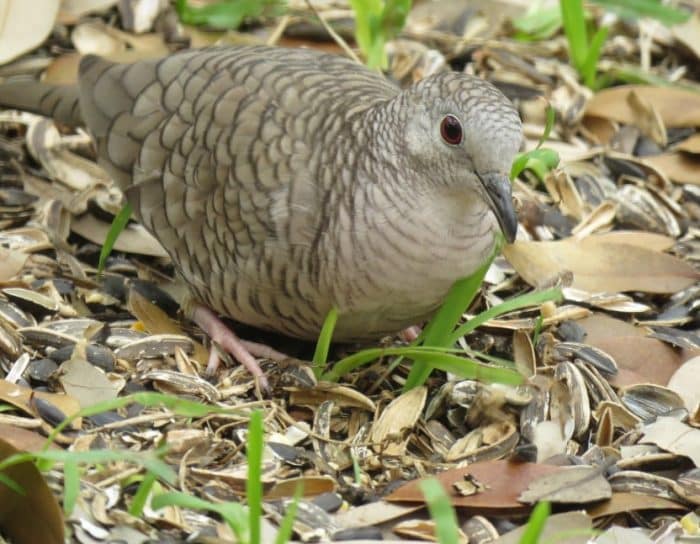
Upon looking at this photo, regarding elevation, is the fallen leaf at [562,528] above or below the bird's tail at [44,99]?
below

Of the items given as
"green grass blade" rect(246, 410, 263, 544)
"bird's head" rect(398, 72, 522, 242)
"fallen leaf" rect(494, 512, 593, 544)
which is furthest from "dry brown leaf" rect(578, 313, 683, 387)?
"green grass blade" rect(246, 410, 263, 544)

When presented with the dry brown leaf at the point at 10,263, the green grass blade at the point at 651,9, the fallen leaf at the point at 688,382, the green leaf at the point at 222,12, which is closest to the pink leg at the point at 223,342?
the dry brown leaf at the point at 10,263

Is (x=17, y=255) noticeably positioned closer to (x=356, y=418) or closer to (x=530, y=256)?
(x=356, y=418)

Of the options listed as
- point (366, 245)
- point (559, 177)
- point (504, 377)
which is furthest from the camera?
point (559, 177)

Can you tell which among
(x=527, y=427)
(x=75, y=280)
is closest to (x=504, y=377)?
(x=527, y=427)

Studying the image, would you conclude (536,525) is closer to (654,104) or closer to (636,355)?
(636,355)

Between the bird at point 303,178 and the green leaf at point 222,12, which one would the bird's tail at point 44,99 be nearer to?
the bird at point 303,178
